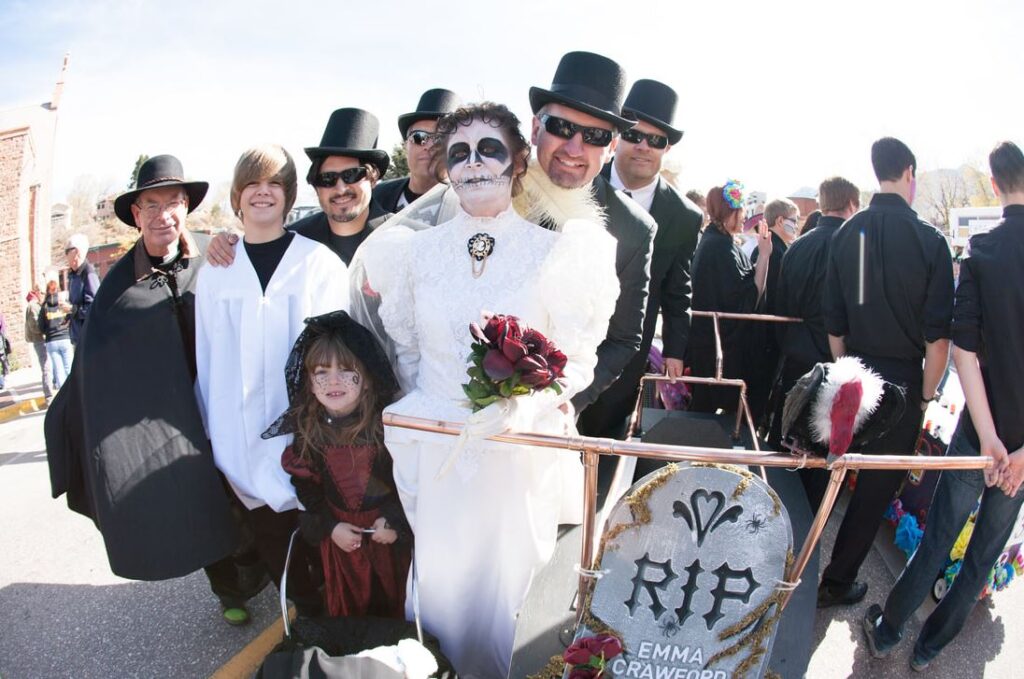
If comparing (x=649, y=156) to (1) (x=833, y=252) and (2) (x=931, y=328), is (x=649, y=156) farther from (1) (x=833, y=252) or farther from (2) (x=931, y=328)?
(2) (x=931, y=328)

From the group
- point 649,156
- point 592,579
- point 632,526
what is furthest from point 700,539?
point 649,156

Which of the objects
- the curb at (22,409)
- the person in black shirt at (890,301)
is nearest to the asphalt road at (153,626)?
the person in black shirt at (890,301)

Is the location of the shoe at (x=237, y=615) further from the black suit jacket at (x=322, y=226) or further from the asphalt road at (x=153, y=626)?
the black suit jacket at (x=322, y=226)

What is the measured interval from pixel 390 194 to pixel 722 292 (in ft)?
7.83

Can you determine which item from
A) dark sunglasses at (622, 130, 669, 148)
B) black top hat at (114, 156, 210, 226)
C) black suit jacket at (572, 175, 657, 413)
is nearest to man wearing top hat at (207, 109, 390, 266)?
black top hat at (114, 156, 210, 226)

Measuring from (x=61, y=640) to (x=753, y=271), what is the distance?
473cm

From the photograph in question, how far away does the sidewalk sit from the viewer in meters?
8.18

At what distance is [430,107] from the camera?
4137 mm

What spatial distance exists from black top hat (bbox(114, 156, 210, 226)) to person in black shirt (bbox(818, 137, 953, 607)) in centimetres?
318

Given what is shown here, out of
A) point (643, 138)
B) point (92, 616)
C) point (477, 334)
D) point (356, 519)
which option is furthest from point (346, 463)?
point (643, 138)

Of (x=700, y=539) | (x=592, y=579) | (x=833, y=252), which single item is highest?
(x=833, y=252)

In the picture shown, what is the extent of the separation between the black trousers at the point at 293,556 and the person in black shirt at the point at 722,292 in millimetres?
2825

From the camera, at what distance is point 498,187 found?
7.26 feet

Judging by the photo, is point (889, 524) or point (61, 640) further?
point (889, 524)
